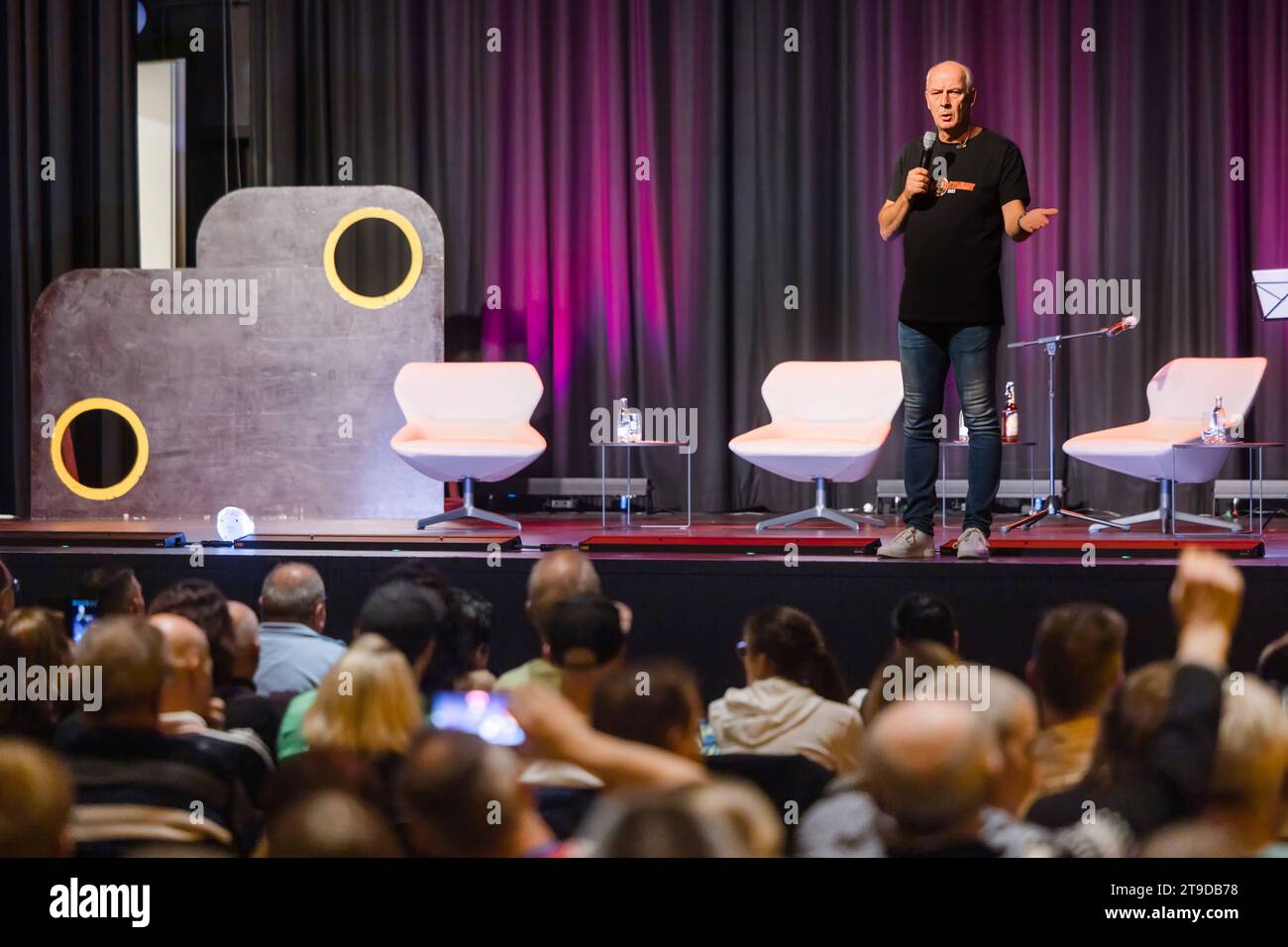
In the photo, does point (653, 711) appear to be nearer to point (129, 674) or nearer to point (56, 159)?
point (129, 674)

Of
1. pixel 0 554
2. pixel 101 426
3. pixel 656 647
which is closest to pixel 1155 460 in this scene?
pixel 656 647

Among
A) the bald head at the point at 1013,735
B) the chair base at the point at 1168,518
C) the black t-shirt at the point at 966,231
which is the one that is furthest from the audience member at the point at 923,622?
the chair base at the point at 1168,518

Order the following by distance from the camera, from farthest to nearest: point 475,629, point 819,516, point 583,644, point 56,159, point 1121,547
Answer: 1. point 56,159
2. point 819,516
3. point 1121,547
4. point 475,629
5. point 583,644

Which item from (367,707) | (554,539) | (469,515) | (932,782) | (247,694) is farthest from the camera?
(469,515)

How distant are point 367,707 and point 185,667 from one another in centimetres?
52

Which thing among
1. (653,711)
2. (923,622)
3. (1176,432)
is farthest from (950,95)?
(653,711)

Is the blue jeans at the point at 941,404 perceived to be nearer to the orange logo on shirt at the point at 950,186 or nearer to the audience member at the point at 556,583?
the orange logo on shirt at the point at 950,186

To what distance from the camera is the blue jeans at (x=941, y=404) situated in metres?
4.30

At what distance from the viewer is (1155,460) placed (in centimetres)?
554

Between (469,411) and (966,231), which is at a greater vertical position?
(966,231)

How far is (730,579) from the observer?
425cm

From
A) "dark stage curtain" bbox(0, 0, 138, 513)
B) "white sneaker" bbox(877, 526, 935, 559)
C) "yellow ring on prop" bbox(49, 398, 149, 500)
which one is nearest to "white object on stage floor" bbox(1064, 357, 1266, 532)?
"white sneaker" bbox(877, 526, 935, 559)

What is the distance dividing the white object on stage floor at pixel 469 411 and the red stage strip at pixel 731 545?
1.30m
